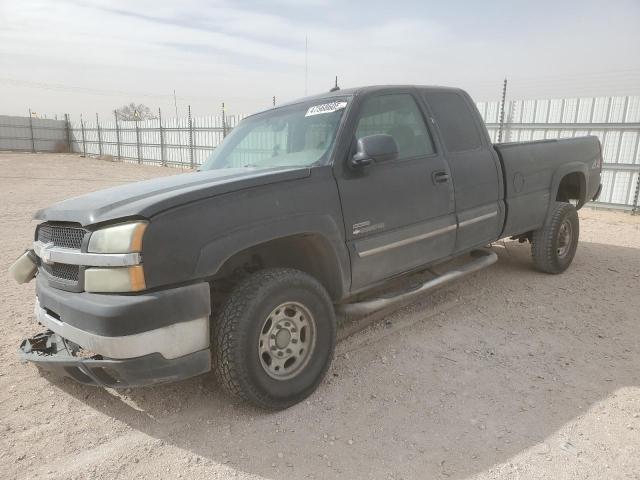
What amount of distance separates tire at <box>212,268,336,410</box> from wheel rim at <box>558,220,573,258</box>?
351 centimetres

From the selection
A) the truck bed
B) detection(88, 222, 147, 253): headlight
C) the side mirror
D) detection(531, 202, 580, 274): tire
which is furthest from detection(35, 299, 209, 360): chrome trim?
detection(531, 202, 580, 274): tire

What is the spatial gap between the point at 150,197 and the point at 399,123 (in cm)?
204

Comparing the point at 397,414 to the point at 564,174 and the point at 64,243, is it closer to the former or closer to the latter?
the point at 64,243

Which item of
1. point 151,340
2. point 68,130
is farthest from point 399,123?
point 68,130

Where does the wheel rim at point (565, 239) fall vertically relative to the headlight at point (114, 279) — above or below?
below

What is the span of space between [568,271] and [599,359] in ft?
7.45

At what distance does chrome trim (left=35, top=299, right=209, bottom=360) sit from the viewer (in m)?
2.21

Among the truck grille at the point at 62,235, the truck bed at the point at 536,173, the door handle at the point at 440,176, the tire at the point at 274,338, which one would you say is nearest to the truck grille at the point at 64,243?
the truck grille at the point at 62,235

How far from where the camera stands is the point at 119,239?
222 cm

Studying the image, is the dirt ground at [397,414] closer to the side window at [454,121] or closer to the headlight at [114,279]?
the headlight at [114,279]

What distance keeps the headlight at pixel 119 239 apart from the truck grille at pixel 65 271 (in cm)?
25

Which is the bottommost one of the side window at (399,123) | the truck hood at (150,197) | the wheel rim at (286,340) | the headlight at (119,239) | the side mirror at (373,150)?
the wheel rim at (286,340)

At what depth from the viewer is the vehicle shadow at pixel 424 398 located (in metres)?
2.34

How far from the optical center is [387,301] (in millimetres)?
3324
